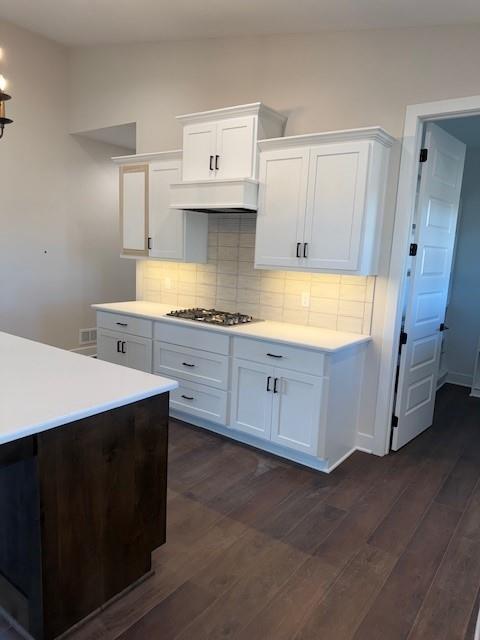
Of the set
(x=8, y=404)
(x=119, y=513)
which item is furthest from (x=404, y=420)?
(x=8, y=404)

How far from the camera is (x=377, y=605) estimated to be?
1.87 m

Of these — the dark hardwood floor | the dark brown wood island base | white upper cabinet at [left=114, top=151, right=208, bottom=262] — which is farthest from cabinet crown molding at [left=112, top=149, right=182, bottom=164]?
the dark brown wood island base

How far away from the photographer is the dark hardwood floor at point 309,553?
69.0 inches

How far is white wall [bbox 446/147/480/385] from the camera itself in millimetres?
4891

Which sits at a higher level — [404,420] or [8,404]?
Answer: [8,404]

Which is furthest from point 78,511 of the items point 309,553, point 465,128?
point 465,128

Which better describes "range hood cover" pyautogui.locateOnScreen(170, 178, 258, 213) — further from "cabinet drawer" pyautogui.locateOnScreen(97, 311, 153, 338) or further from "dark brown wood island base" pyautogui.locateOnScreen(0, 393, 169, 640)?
"dark brown wood island base" pyautogui.locateOnScreen(0, 393, 169, 640)

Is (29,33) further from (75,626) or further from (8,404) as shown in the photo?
(75,626)

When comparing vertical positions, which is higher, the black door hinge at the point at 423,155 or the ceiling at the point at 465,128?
the ceiling at the point at 465,128

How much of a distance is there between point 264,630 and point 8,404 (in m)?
1.29

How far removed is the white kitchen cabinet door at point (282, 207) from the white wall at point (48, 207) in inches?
109

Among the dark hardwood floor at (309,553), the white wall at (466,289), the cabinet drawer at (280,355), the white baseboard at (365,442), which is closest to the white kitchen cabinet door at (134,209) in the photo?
the cabinet drawer at (280,355)

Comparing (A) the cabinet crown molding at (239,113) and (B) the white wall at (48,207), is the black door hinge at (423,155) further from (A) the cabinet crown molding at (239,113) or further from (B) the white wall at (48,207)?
(B) the white wall at (48,207)

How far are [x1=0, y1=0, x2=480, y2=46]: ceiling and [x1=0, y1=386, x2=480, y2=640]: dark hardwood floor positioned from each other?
287cm
